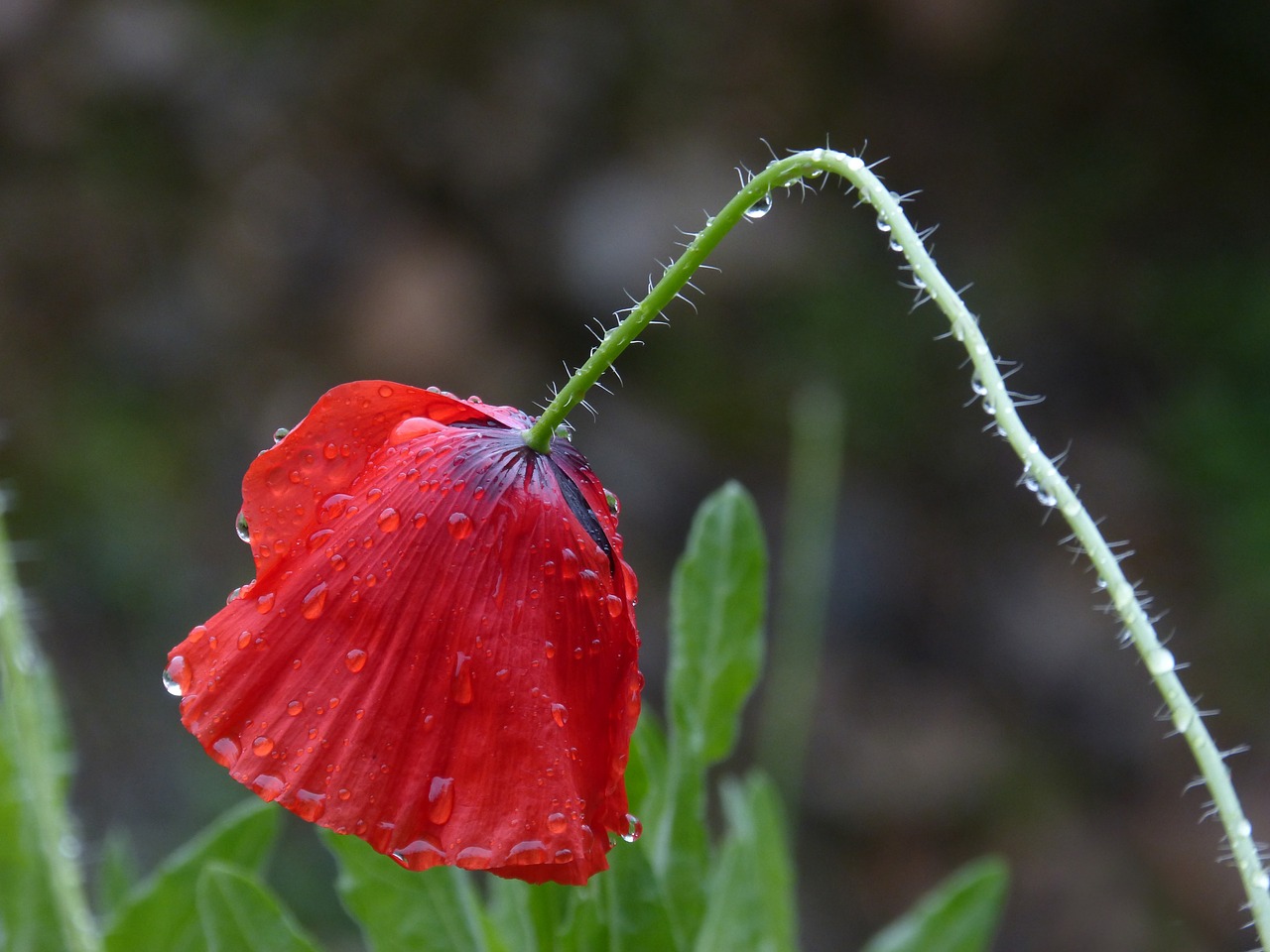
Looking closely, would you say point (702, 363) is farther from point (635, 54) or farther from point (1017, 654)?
point (1017, 654)

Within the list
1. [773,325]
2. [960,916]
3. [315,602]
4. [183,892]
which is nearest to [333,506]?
[315,602]

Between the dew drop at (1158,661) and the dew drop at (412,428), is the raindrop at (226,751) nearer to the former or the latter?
the dew drop at (412,428)

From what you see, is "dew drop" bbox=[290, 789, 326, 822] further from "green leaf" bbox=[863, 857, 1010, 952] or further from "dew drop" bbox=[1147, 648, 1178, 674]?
"green leaf" bbox=[863, 857, 1010, 952]

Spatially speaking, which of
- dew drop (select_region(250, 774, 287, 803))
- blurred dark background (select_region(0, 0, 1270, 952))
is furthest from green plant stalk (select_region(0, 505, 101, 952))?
blurred dark background (select_region(0, 0, 1270, 952))

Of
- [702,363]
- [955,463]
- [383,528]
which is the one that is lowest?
[383,528]

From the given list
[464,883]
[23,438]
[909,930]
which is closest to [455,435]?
[464,883]

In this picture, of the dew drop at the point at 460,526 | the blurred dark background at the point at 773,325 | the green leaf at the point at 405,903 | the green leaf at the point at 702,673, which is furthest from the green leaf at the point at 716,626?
the blurred dark background at the point at 773,325
